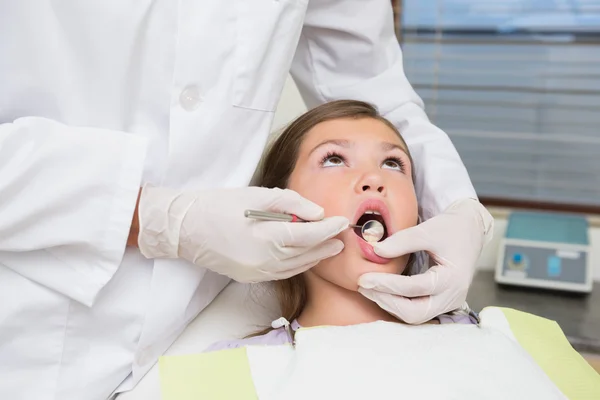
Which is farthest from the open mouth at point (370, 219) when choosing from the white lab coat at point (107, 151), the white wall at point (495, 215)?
the white wall at point (495, 215)

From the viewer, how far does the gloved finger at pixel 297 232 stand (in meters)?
1.05

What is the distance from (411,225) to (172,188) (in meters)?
0.46

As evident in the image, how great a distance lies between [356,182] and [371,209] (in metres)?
0.06

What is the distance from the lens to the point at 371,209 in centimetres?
117

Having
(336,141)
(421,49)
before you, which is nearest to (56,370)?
(336,141)

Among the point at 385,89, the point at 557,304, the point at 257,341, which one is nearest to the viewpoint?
the point at 257,341

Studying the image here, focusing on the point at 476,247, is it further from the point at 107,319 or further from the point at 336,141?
the point at 107,319

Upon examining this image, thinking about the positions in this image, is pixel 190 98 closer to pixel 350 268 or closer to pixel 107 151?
pixel 107 151

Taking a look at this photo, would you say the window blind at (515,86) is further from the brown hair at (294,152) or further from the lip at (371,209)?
the lip at (371,209)

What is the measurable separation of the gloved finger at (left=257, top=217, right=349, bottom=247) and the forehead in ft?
0.92

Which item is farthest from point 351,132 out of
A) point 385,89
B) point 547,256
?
point 547,256

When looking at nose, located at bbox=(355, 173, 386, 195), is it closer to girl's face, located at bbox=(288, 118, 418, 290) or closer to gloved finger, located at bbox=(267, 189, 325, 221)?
girl's face, located at bbox=(288, 118, 418, 290)

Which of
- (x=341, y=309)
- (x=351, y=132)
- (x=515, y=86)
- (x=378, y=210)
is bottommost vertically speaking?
(x=341, y=309)

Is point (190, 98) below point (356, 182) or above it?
above
